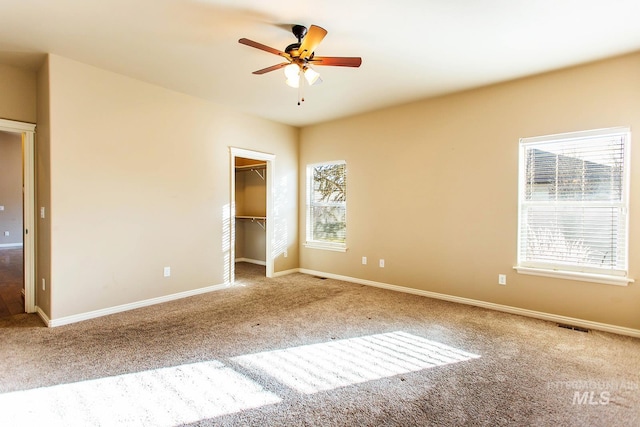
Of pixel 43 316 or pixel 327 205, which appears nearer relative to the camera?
pixel 43 316

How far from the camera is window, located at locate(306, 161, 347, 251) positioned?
18.0ft

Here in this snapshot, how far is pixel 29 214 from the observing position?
3627mm

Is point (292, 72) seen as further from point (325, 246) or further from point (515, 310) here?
point (515, 310)

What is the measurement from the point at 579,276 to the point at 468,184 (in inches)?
58.5

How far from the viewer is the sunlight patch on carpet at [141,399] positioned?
187 centimetres

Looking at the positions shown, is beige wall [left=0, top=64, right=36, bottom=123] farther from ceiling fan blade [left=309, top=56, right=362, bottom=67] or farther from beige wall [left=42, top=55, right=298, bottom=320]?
ceiling fan blade [left=309, top=56, right=362, bottom=67]

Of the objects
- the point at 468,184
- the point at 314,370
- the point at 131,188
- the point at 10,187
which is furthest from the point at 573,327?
the point at 10,187

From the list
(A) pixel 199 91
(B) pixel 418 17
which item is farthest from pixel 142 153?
(B) pixel 418 17

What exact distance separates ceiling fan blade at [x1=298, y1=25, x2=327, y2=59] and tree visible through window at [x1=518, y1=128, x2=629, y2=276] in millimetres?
2631

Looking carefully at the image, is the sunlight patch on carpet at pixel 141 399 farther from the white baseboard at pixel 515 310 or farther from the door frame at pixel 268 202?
the white baseboard at pixel 515 310

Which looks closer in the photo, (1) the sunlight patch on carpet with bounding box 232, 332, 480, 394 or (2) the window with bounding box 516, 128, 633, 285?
(1) the sunlight patch on carpet with bounding box 232, 332, 480, 394

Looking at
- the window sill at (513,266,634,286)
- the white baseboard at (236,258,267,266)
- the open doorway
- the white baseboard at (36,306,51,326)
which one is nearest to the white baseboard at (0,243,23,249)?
the open doorway

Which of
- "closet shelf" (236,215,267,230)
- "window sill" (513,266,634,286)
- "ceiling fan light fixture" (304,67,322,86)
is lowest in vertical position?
"window sill" (513,266,634,286)

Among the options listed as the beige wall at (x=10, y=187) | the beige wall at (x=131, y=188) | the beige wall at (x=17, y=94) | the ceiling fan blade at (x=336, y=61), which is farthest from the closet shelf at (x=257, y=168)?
the beige wall at (x=10, y=187)
